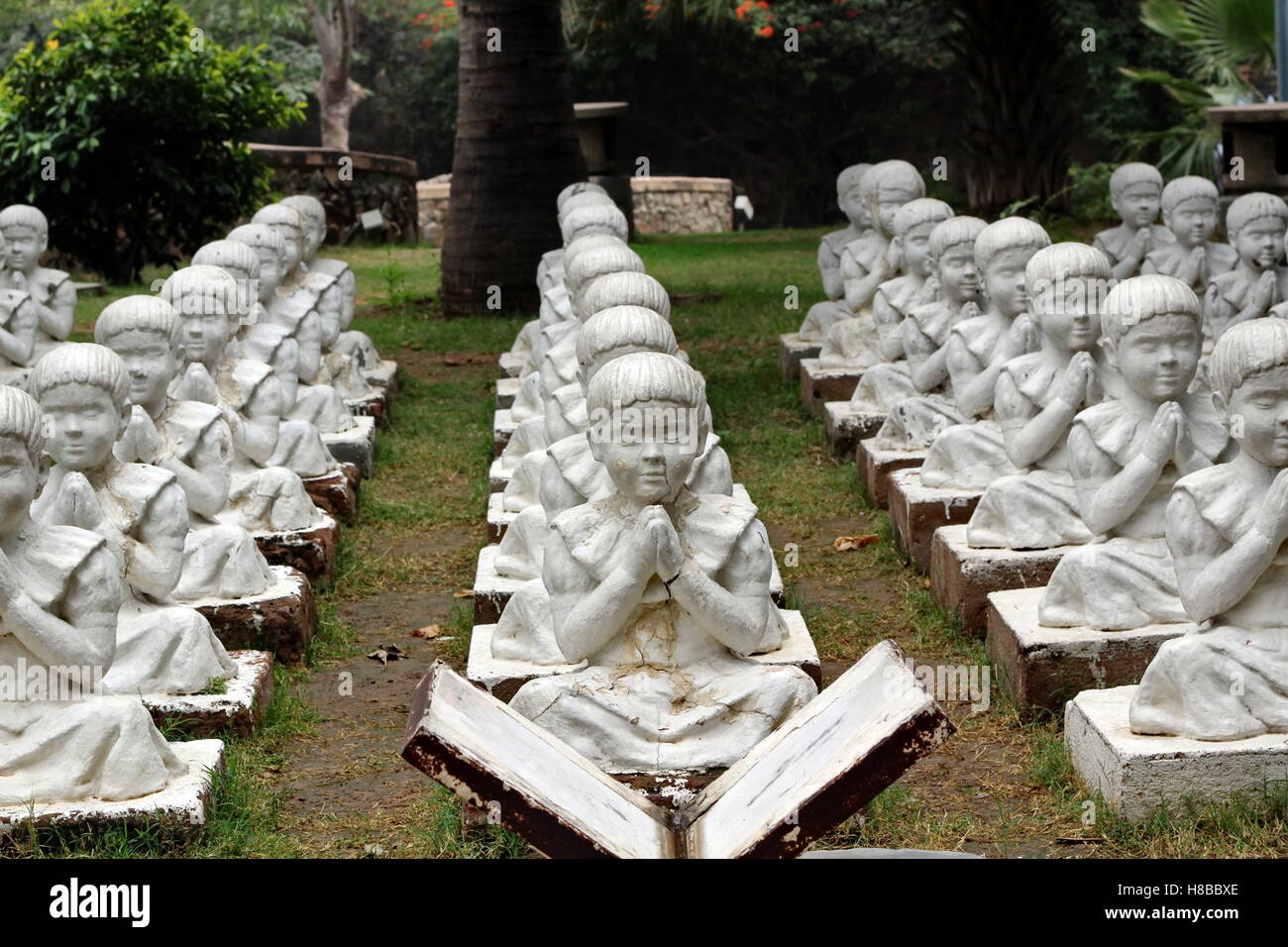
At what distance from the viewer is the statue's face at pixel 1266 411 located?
4824 millimetres

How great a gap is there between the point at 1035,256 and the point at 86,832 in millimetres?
4045

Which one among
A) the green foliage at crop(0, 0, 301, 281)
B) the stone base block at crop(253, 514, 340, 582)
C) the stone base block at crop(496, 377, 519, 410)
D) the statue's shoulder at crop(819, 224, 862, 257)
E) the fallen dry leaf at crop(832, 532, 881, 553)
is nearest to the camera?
the stone base block at crop(253, 514, 340, 582)

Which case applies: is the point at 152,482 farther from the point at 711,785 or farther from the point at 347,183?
the point at 347,183

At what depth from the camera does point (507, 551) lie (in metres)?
6.77

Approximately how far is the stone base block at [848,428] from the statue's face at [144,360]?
13.9 ft

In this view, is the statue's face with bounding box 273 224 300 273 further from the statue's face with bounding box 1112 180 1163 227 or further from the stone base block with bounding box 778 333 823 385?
the statue's face with bounding box 1112 180 1163 227

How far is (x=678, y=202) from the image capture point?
2581 centimetres

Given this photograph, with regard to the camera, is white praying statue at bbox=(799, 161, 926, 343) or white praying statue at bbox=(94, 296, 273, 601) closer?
white praying statue at bbox=(94, 296, 273, 601)

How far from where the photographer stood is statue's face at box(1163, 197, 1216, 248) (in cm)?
1074

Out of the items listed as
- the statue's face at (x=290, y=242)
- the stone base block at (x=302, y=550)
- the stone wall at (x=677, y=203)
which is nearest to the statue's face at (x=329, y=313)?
the statue's face at (x=290, y=242)

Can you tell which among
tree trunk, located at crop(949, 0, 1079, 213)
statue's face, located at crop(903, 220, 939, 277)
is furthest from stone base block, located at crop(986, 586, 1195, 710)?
tree trunk, located at crop(949, 0, 1079, 213)

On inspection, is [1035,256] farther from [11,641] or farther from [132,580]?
[11,641]

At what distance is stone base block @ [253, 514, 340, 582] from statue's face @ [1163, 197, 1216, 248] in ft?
18.2
